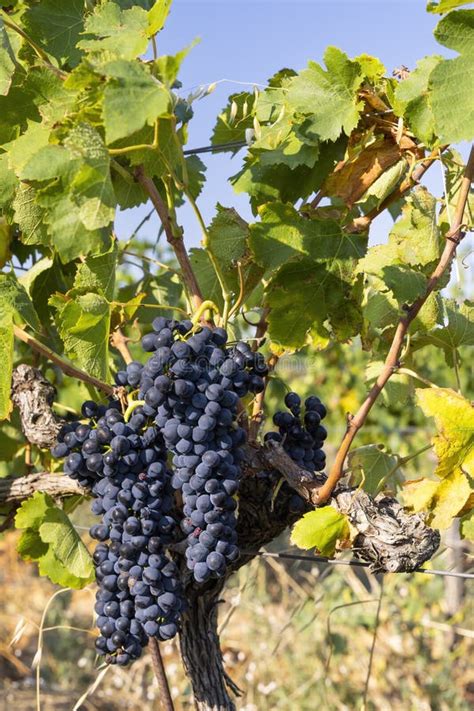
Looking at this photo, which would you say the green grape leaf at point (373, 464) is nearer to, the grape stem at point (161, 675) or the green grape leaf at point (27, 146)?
the grape stem at point (161, 675)

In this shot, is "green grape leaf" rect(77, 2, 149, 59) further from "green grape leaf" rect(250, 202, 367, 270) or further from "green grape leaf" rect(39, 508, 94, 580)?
"green grape leaf" rect(39, 508, 94, 580)

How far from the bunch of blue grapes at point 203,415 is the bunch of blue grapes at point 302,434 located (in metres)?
0.19

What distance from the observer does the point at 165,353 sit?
1.19 meters

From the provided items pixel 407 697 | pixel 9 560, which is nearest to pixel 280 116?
pixel 407 697

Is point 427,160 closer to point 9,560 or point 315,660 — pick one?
point 315,660

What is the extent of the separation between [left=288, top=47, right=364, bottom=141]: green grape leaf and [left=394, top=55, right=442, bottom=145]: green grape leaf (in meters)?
0.10

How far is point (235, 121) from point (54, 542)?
95 cm

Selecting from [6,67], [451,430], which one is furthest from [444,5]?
[6,67]

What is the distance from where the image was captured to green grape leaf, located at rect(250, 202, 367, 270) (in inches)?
53.3

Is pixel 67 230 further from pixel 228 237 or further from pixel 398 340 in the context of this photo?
pixel 398 340

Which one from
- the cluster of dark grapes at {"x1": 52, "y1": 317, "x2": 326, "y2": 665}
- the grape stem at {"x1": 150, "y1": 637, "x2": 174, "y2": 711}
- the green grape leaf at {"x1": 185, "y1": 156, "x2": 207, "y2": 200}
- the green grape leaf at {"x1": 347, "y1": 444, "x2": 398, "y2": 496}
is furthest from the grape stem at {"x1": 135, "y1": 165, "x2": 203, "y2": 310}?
the grape stem at {"x1": 150, "y1": 637, "x2": 174, "y2": 711}

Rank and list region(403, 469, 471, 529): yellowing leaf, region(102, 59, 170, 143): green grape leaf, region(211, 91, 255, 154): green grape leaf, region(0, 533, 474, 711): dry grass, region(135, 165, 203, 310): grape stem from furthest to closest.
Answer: region(0, 533, 474, 711): dry grass < region(211, 91, 255, 154): green grape leaf < region(135, 165, 203, 310): grape stem < region(403, 469, 471, 529): yellowing leaf < region(102, 59, 170, 143): green grape leaf

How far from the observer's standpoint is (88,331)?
134 cm

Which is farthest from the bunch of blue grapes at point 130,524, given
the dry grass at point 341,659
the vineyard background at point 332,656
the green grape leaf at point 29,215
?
the dry grass at point 341,659
